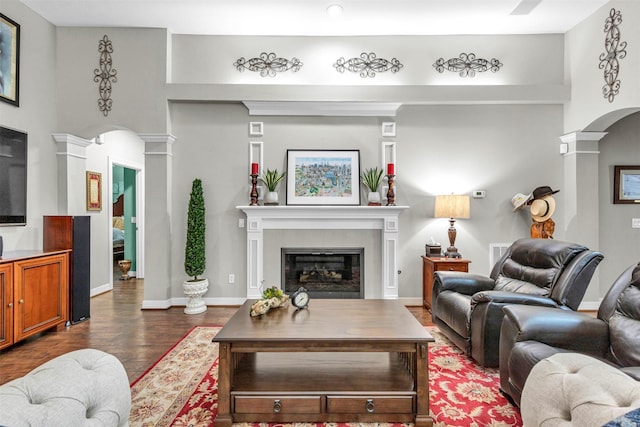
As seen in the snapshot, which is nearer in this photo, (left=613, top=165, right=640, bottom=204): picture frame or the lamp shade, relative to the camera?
the lamp shade

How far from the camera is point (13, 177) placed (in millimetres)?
3646

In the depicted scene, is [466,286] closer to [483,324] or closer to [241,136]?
[483,324]

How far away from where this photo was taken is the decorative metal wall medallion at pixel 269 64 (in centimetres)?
453

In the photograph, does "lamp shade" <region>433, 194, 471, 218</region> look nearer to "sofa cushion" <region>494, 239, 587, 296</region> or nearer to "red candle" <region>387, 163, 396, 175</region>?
"red candle" <region>387, 163, 396, 175</region>

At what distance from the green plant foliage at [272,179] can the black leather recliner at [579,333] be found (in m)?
3.12

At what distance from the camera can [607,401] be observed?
109cm

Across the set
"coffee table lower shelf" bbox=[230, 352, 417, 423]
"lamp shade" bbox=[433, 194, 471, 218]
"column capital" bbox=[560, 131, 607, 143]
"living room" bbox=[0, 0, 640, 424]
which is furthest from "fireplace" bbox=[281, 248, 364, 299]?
"column capital" bbox=[560, 131, 607, 143]

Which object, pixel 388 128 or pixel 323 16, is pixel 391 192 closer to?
pixel 388 128

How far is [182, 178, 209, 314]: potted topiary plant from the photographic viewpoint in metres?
4.23

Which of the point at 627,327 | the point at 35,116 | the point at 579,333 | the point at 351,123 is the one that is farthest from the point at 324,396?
the point at 35,116

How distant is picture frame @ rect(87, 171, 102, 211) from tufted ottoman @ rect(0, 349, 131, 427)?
4.49 m

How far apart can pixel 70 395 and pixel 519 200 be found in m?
4.77

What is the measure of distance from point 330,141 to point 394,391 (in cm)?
329

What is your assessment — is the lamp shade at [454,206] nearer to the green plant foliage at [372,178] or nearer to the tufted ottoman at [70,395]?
the green plant foliage at [372,178]
